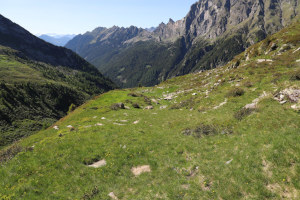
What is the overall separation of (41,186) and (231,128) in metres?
19.3

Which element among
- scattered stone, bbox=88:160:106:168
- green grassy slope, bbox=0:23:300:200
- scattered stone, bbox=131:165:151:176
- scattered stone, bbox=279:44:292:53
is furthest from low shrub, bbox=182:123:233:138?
scattered stone, bbox=279:44:292:53

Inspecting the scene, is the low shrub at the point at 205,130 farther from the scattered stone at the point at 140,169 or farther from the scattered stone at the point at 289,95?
the scattered stone at the point at 289,95

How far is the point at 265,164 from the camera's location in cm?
1073

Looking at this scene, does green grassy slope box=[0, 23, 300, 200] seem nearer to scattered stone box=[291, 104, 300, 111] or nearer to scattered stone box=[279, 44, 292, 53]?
scattered stone box=[291, 104, 300, 111]

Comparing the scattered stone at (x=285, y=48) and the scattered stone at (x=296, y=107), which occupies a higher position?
the scattered stone at (x=285, y=48)

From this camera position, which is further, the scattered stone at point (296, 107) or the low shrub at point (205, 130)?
the low shrub at point (205, 130)

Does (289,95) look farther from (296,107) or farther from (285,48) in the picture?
(285,48)

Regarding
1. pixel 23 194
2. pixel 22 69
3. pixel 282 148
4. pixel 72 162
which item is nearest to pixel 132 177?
pixel 72 162

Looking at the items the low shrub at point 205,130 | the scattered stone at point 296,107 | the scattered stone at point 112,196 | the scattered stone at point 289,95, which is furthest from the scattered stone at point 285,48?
the scattered stone at point 112,196

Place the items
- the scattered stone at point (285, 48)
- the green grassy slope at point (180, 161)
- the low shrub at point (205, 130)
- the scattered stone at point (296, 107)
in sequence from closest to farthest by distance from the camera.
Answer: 1. the green grassy slope at point (180, 161)
2. the scattered stone at point (296, 107)
3. the low shrub at point (205, 130)
4. the scattered stone at point (285, 48)

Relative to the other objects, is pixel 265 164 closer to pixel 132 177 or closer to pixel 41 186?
pixel 132 177

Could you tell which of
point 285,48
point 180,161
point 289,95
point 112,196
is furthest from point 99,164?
point 285,48

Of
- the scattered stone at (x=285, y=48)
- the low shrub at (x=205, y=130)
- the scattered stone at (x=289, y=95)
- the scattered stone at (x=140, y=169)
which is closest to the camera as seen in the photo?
the scattered stone at (x=140, y=169)

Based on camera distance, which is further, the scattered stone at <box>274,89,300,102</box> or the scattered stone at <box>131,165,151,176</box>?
the scattered stone at <box>274,89,300,102</box>
